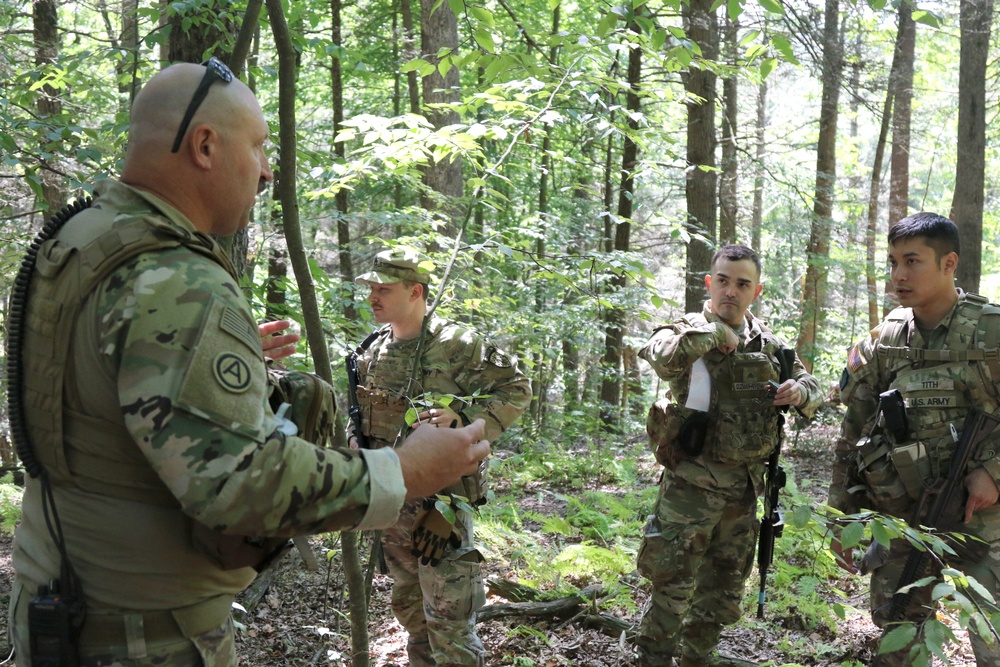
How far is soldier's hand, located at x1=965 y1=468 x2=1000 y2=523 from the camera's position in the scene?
10.8 ft

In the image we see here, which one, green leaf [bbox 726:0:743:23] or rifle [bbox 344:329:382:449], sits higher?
green leaf [bbox 726:0:743:23]


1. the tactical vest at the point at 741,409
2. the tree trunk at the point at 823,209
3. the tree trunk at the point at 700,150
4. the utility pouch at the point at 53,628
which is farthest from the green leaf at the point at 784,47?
the tree trunk at the point at 823,209

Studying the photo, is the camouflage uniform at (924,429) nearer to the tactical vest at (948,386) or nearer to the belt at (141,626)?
the tactical vest at (948,386)

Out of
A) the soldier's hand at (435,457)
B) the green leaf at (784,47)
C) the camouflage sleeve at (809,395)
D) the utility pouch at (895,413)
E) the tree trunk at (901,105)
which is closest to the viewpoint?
the soldier's hand at (435,457)

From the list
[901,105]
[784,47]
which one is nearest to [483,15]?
[784,47]

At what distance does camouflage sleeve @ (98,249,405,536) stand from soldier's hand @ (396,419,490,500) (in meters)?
0.12

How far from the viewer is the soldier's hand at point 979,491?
329cm

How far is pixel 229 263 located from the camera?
5.45 ft

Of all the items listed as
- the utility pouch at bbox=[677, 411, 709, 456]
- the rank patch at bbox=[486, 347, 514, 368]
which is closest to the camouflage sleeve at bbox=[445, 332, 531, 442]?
the rank patch at bbox=[486, 347, 514, 368]

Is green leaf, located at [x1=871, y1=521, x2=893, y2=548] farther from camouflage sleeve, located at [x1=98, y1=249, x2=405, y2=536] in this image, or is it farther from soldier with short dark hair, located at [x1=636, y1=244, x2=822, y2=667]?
soldier with short dark hair, located at [x1=636, y1=244, x2=822, y2=667]

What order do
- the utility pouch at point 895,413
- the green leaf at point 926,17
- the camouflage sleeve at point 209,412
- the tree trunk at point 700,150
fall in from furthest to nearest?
1. the tree trunk at point 700,150
2. the utility pouch at point 895,413
3. the green leaf at point 926,17
4. the camouflage sleeve at point 209,412

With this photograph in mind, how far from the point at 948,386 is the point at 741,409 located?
0.96m

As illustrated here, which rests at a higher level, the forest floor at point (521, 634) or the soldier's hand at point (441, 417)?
the soldier's hand at point (441, 417)

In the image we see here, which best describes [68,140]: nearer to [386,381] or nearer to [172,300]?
[386,381]
